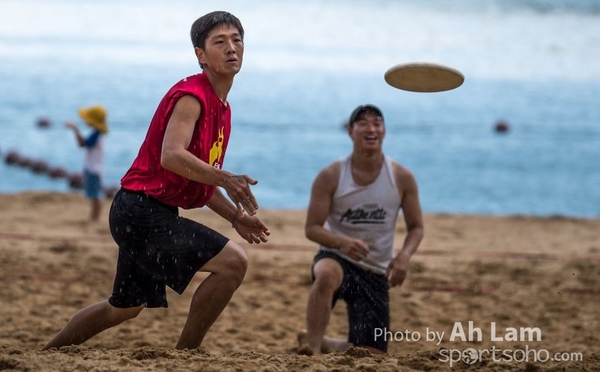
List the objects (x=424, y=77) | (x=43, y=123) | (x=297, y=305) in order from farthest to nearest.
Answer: (x=43, y=123), (x=297, y=305), (x=424, y=77)

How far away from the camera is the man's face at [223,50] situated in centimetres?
412

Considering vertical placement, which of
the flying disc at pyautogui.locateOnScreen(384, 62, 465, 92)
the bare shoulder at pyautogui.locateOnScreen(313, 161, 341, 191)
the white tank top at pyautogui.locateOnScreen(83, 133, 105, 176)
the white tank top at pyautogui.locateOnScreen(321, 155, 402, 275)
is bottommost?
the white tank top at pyautogui.locateOnScreen(321, 155, 402, 275)

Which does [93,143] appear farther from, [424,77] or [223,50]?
[223,50]

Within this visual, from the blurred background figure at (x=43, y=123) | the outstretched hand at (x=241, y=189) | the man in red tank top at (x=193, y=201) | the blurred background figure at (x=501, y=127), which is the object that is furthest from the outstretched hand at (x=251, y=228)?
the blurred background figure at (x=501, y=127)

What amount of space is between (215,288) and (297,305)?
2978 mm

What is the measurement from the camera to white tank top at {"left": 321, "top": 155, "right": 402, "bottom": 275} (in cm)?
562

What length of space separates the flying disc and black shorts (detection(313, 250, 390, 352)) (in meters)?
1.18

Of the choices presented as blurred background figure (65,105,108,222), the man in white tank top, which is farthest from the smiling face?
blurred background figure (65,105,108,222)

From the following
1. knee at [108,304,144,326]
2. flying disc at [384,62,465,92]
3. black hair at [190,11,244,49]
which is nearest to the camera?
black hair at [190,11,244,49]

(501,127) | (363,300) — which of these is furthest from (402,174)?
(501,127)

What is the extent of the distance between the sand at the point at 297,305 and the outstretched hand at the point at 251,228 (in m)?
0.54

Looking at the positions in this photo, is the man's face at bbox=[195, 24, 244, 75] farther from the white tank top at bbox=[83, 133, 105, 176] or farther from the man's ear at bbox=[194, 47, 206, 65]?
the white tank top at bbox=[83, 133, 105, 176]

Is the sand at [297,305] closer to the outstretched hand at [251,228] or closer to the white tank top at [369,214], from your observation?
the outstretched hand at [251,228]

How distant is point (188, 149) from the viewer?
13.3ft
